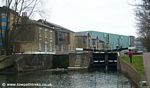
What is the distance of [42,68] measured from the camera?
54.9m

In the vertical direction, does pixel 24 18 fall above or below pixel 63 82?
above

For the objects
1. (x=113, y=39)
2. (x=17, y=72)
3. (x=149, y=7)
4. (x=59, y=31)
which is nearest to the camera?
(x=149, y=7)

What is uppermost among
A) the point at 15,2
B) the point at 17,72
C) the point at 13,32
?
the point at 15,2

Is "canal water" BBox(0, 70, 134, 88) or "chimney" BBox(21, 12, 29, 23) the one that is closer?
"canal water" BBox(0, 70, 134, 88)

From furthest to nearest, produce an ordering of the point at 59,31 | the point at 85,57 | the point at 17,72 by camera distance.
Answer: the point at 59,31
the point at 85,57
the point at 17,72

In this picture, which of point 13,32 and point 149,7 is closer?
point 149,7

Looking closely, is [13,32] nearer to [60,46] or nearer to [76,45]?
[60,46]

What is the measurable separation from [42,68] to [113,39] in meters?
86.1

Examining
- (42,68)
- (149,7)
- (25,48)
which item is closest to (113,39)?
(25,48)

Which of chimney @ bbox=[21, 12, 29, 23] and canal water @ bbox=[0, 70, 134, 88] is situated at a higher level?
chimney @ bbox=[21, 12, 29, 23]

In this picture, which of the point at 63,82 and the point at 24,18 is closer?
the point at 63,82

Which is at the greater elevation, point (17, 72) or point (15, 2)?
point (15, 2)

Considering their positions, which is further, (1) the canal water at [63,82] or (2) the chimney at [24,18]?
(2) the chimney at [24,18]

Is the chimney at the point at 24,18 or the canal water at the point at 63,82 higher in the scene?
the chimney at the point at 24,18
